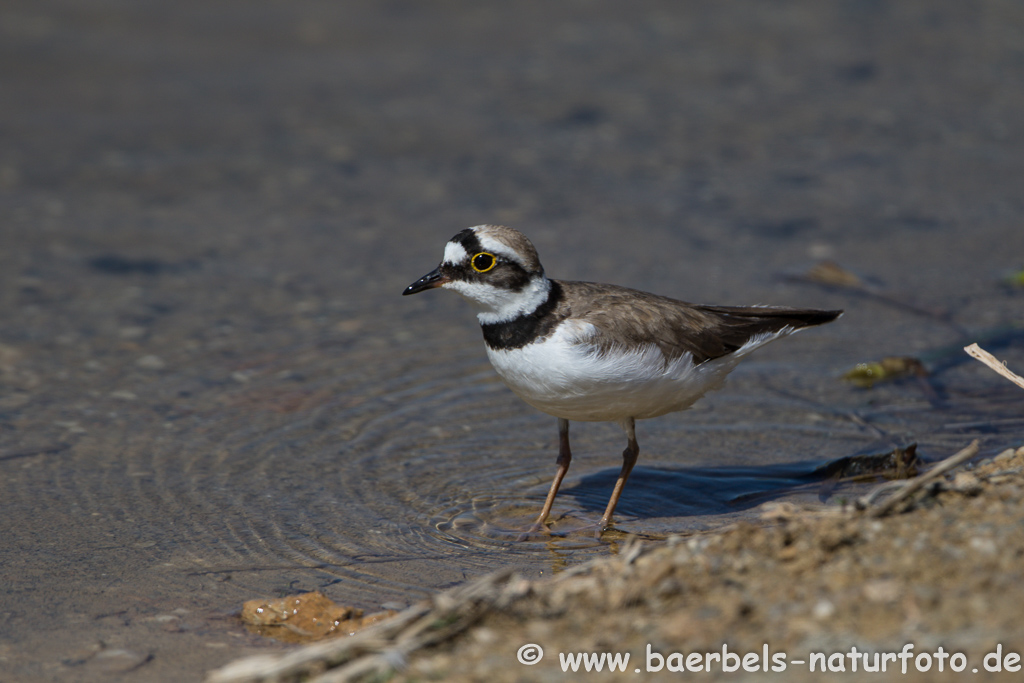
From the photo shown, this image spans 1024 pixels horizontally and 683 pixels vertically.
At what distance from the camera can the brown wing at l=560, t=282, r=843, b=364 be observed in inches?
236

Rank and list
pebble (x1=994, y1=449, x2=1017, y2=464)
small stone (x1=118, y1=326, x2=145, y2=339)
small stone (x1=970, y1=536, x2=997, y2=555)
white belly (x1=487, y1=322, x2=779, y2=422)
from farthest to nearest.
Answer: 1. small stone (x1=118, y1=326, x2=145, y2=339)
2. white belly (x1=487, y1=322, x2=779, y2=422)
3. pebble (x1=994, y1=449, x2=1017, y2=464)
4. small stone (x1=970, y1=536, x2=997, y2=555)

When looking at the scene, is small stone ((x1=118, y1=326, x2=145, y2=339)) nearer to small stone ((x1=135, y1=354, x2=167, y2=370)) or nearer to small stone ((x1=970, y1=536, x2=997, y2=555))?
small stone ((x1=135, y1=354, x2=167, y2=370))

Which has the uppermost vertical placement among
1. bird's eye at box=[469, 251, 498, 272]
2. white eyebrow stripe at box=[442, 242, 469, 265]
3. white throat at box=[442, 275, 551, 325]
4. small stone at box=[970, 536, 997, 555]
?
white eyebrow stripe at box=[442, 242, 469, 265]

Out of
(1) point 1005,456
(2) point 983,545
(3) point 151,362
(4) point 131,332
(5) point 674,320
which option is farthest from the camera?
(4) point 131,332

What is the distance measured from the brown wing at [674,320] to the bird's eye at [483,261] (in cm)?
49

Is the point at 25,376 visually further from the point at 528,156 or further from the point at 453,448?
the point at 528,156

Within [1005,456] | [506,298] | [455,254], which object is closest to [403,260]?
[455,254]

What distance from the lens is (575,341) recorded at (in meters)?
5.74

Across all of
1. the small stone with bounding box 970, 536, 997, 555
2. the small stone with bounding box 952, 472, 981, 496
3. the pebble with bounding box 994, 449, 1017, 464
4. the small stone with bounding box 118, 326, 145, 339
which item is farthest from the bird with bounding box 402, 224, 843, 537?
the small stone with bounding box 118, 326, 145, 339

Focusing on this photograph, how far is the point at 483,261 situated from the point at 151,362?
3.43 m

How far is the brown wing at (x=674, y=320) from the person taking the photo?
5988mm

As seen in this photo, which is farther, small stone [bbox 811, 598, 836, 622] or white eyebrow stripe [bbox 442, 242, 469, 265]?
white eyebrow stripe [bbox 442, 242, 469, 265]

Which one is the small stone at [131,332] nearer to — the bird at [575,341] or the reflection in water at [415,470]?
the reflection in water at [415,470]

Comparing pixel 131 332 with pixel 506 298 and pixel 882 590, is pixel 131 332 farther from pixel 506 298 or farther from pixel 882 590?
pixel 882 590
